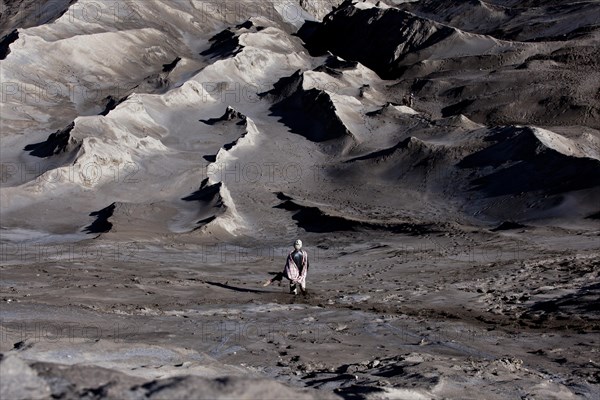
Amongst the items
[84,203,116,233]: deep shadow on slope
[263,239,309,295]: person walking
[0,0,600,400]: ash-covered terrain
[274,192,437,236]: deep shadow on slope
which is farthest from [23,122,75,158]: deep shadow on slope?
[263,239,309,295]: person walking

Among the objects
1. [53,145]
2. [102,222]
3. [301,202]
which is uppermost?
[53,145]

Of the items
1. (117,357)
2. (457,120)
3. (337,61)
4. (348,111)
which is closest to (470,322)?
(117,357)

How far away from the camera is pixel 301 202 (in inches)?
940

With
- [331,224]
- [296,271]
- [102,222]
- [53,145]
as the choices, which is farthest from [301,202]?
[296,271]

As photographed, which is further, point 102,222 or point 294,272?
point 102,222

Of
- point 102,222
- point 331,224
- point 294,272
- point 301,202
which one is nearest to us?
point 294,272

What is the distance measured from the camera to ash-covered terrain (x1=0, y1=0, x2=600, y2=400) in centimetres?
704

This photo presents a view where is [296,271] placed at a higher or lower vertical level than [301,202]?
lower

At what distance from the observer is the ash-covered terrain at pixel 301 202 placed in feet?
23.1

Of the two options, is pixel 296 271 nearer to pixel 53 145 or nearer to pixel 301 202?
pixel 301 202

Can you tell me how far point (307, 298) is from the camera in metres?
11.9

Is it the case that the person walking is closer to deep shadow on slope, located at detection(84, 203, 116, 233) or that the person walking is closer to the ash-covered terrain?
the ash-covered terrain

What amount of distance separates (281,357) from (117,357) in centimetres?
265

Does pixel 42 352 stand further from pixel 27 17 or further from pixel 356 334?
pixel 27 17
